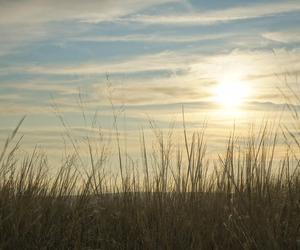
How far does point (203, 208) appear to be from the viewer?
18.5ft

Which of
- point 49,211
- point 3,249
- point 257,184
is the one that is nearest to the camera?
point 3,249

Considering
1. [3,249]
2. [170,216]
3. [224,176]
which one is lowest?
[3,249]

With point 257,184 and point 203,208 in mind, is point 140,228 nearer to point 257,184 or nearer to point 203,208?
point 203,208

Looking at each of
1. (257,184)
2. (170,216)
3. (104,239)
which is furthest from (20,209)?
(257,184)

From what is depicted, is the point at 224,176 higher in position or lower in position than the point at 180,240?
higher

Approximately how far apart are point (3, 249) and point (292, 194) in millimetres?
2737

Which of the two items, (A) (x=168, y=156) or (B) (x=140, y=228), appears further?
(A) (x=168, y=156)

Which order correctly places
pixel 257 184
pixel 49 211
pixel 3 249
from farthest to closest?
pixel 49 211
pixel 257 184
pixel 3 249

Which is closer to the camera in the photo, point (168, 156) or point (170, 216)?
point (170, 216)

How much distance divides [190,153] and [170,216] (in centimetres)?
84

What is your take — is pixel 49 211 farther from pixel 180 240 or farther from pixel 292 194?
pixel 292 194

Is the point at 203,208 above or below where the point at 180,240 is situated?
above

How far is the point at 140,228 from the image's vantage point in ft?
18.4

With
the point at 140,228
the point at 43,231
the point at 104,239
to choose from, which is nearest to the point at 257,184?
the point at 140,228
